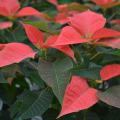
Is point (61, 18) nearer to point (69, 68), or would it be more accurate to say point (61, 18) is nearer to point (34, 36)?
point (34, 36)

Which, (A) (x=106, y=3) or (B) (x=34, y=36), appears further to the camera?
(A) (x=106, y=3)

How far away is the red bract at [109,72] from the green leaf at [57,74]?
0.07m

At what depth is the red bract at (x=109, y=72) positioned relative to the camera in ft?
2.59

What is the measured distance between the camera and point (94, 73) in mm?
826

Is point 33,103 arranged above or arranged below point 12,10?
below

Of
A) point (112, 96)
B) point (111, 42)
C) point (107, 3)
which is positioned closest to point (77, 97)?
point (112, 96)

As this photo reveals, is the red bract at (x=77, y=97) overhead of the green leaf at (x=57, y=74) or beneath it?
beneath

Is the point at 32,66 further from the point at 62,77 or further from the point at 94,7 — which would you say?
the point at 94,7

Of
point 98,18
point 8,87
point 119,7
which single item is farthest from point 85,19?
point 119,7

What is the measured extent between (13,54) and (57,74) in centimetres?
11

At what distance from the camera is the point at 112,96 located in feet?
2.47

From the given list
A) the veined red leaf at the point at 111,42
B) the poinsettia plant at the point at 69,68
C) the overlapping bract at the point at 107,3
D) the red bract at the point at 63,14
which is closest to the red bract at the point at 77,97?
the poinsettia plant at the point at 69,68

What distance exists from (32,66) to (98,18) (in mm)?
207

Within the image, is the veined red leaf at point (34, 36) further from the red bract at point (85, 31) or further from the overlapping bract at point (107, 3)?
the overlapping bract at point (107, 3)
